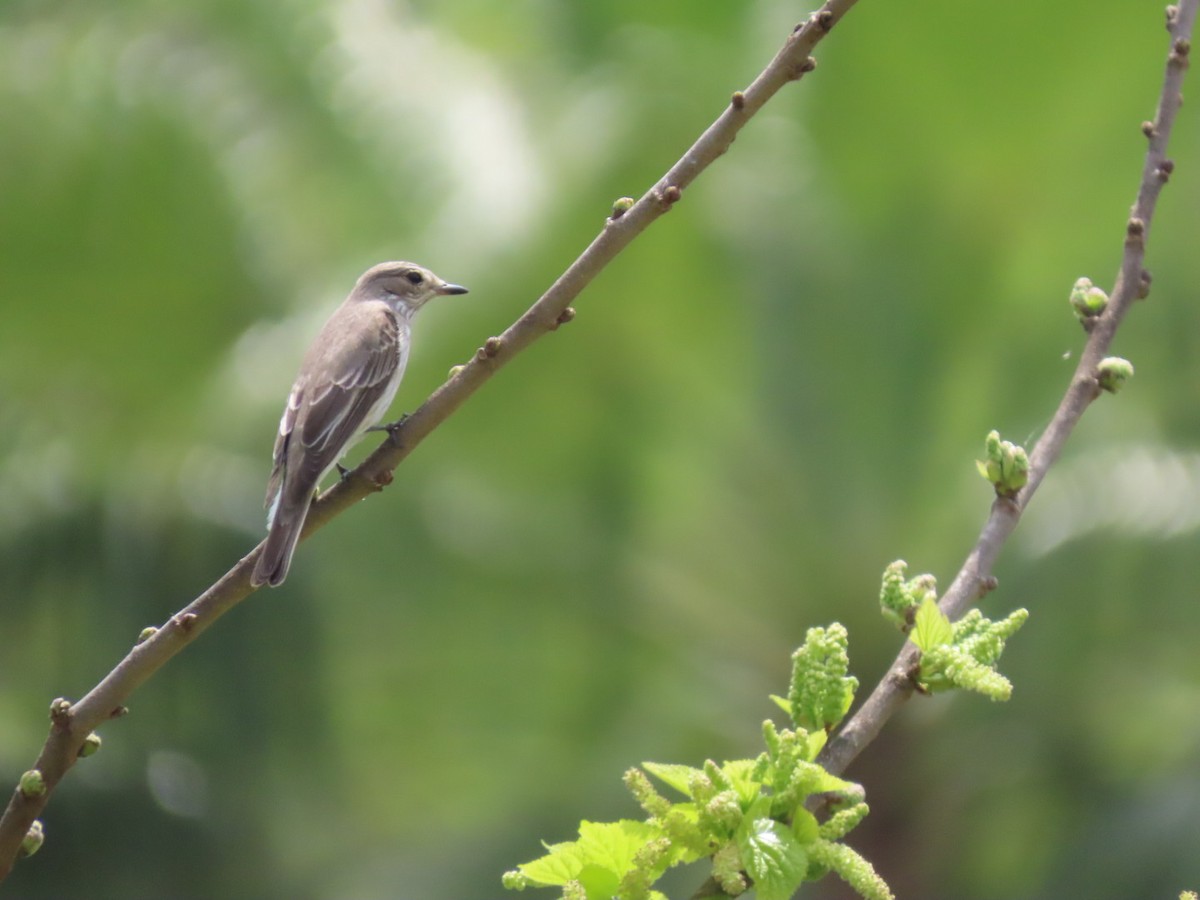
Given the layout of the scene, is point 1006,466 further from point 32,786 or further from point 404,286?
point 404,286

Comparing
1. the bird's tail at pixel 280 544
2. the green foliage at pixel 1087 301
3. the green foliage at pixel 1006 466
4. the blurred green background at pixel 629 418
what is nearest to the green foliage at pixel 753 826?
the green foliage at pixel 1006 466

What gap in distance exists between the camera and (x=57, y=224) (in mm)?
8648

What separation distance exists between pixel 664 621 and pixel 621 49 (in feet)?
11.0

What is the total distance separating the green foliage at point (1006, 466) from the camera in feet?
8.50

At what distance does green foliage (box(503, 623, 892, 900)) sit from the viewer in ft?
6.83

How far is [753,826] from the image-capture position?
2.15 m

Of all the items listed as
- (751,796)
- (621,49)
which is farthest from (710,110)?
(751,796)

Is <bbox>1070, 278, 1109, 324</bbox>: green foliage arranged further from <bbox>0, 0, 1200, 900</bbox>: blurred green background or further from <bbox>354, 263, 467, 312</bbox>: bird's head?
<bbox>0, 0, 1200, 900</bbox>: blurred green background

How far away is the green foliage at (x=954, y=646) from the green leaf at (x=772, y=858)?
328 millimetres

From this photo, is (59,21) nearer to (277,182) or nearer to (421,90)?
(277,182)

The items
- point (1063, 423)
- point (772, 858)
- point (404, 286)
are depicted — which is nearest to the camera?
point (772, 858)

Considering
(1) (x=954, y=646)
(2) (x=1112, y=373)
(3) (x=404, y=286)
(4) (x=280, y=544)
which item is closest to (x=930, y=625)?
(1) (x=954, y=646)

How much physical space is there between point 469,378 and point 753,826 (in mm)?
1132

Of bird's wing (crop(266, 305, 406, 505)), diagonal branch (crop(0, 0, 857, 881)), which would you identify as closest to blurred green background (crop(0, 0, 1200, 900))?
bird's wing (crop(266, 305, 406, 505))
